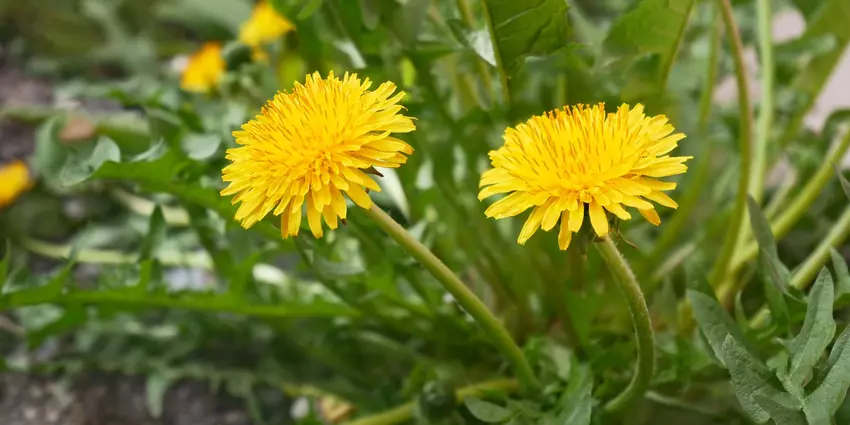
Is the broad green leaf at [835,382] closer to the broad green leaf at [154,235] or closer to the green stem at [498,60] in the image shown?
the green stem at [498,60]

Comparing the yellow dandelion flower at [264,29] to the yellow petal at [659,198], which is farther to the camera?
the yellow dandelion flower at [264,29]

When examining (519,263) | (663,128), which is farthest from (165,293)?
(663,128)

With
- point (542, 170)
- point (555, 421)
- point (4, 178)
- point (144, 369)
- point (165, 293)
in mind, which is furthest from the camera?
point (4, 178)

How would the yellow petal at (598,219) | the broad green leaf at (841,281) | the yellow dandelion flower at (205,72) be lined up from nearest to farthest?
the yellow petal at (598,219) → the broad green leaf at (841,281) → the yellow dandelion flower at (205,72)

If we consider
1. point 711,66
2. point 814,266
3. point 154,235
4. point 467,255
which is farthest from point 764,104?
point 154,235

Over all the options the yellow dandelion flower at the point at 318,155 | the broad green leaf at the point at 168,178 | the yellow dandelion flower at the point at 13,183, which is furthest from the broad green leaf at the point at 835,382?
the yellow dandelion flower at the point at 13,183

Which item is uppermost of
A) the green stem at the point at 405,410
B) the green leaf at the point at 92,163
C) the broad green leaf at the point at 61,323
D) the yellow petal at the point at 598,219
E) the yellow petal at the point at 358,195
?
the green leaf at the point at 92,163

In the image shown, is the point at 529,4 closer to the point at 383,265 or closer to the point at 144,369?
the point at 383,265

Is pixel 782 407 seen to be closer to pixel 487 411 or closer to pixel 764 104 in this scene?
pixel 487 411
